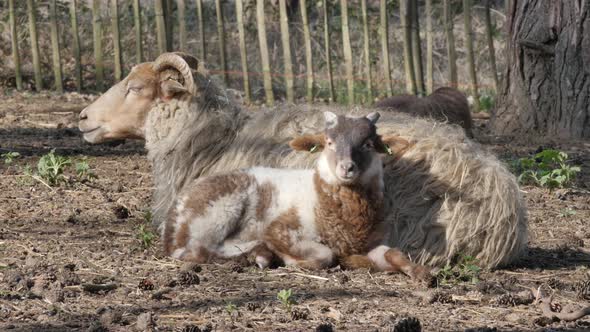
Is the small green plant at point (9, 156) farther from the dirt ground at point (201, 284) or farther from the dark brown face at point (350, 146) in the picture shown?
the dark brown face at point (350, 146)

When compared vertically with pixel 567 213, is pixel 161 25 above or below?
above

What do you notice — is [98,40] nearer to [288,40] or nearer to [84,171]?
[288,40]

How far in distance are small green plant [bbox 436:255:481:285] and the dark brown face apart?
0.73 metres

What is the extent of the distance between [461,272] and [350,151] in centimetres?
95

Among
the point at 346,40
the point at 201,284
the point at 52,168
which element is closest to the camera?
the point at 201,284

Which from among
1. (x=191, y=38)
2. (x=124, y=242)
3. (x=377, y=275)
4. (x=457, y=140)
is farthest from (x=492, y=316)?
(x=191, y=38)

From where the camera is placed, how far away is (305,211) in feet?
19.1

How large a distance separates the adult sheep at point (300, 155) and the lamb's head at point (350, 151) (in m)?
0.39

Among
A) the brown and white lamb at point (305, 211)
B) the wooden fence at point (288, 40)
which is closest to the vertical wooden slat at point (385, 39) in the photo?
the wooden fence at point (288, 40)

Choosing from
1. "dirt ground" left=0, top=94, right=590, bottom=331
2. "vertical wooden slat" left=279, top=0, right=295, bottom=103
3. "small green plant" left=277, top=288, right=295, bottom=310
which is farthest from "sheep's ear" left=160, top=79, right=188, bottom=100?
"vertical wooden slat" left=279, top=0, right=295, bottom=103

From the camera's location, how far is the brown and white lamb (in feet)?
18.7

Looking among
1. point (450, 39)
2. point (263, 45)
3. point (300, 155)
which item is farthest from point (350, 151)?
point (263, 45)

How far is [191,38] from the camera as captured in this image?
1923cm

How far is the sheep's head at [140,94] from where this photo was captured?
7133 millimetres
